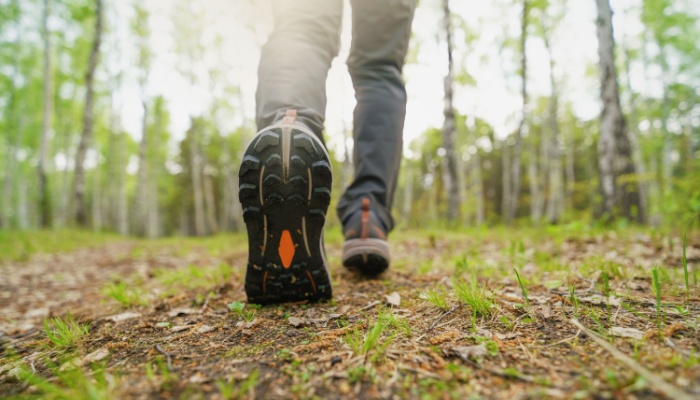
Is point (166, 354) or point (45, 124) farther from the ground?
point (45, 124)

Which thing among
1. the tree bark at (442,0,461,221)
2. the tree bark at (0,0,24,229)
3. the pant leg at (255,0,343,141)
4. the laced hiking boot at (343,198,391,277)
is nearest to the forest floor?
the laced hiking boot at (343,198,391,277)

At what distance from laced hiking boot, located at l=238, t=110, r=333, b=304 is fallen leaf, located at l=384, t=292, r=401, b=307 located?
248mm

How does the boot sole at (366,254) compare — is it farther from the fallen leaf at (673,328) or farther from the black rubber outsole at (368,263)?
the fallen leaf at (673,328)

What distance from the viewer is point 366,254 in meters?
1.41

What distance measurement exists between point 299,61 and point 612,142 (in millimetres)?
5491

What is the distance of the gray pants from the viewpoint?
124 cm

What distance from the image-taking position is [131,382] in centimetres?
69

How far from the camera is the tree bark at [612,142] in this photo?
4902mm

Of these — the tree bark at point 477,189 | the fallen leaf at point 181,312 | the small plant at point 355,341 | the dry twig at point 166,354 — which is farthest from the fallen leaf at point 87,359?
the tree bark at point 477,189

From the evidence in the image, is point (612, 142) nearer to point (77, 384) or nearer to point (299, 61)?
point (299, 61)

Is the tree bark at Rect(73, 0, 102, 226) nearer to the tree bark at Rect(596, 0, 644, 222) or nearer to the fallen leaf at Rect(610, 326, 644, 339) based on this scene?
the tree bark at Rect(596, 0, 644, 222)

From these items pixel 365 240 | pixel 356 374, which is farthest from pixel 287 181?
pixel 356 374

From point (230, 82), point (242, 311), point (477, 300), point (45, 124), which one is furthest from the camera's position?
point (230, 82)

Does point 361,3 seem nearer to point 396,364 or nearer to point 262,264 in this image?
point 262,264
